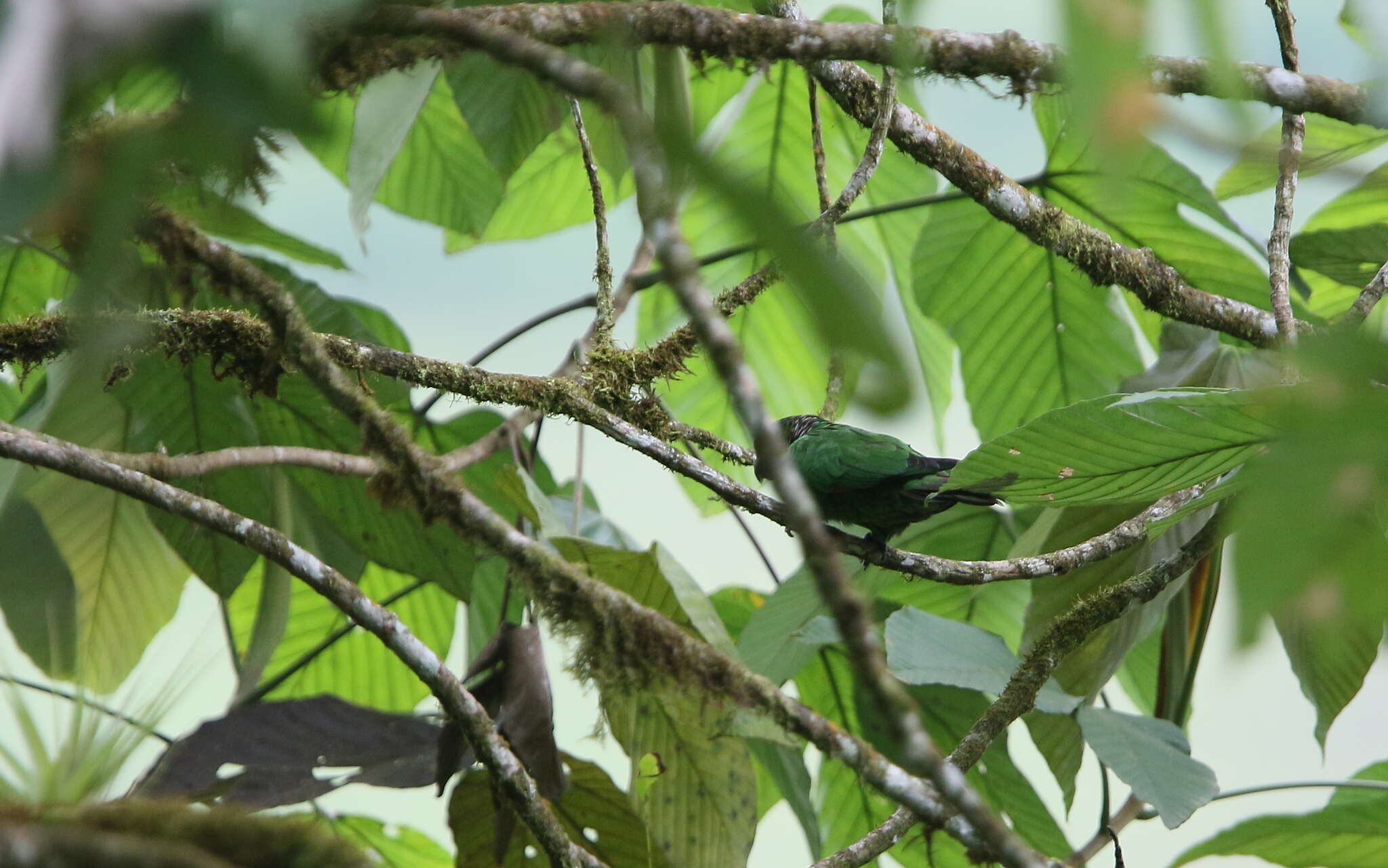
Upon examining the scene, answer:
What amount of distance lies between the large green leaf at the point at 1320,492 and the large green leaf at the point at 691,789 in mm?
1799

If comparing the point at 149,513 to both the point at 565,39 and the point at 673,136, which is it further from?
the point at 673,136

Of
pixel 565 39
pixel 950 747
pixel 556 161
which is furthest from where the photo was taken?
pixel 556 161

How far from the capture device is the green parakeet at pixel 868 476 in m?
2.64

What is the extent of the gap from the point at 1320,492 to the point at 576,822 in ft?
6.89

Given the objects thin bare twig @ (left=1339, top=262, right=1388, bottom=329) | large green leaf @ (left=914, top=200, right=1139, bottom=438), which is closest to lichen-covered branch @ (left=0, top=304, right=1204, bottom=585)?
thin bare twig @ (left=1339, top=262, right=1388, bottom=329)

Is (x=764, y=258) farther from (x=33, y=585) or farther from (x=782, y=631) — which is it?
(x=33, y=585)

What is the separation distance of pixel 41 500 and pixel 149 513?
0.32 meters

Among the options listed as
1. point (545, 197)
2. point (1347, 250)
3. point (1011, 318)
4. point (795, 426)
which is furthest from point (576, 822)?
point (1347, 250)

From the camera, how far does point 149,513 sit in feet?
8.66

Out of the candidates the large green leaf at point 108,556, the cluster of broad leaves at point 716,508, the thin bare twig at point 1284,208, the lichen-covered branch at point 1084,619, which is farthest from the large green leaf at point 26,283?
the thin bare twig at point 1284,208

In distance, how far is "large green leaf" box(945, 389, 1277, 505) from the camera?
1.48 metres

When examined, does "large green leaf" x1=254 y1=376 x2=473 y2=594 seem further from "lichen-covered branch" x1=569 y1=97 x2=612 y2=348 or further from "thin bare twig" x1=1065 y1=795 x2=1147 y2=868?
"thin bare twig" x1=1065 y1=795 x2=1147 y2=868

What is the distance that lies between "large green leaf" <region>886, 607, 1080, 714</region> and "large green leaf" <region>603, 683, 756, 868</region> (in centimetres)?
41

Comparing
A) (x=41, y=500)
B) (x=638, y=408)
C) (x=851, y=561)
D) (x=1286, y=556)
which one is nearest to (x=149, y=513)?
(x=41, y=500)
